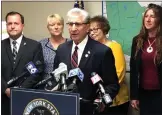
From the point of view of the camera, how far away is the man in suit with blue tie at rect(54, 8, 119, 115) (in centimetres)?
210

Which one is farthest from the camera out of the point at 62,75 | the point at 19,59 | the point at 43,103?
the point at 19,59

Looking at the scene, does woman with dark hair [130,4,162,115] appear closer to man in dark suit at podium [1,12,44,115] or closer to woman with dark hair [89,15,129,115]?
woman with dark hair [89,15,129,115]

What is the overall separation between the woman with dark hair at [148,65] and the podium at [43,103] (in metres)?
1.39

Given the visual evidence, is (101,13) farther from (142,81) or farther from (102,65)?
(102,65)

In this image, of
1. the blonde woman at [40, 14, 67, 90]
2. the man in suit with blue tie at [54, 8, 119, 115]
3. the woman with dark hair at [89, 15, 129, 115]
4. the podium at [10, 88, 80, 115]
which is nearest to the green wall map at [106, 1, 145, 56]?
the woman with dark hair at [89, 15, 129, 115]

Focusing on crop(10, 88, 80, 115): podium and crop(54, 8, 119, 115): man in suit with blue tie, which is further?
crop(54, 8, 119, 115): man in suit with blue tie

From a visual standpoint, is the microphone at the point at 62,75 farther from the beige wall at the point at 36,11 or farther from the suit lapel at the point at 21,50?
the beige wall at the point at 36,11

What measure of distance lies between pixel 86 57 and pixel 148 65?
29.7 inches

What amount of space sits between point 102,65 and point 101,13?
5.11 feet

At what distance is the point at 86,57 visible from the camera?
2.17 m

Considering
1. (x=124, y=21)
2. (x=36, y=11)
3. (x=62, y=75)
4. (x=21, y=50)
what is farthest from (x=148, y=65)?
(x=36, y=11)

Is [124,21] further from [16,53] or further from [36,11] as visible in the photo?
[16,53]

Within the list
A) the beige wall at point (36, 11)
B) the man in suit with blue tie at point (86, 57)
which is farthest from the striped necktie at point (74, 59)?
the beige wall at point (36, 11)

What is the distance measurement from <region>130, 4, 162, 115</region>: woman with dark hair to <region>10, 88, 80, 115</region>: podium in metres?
1.39
